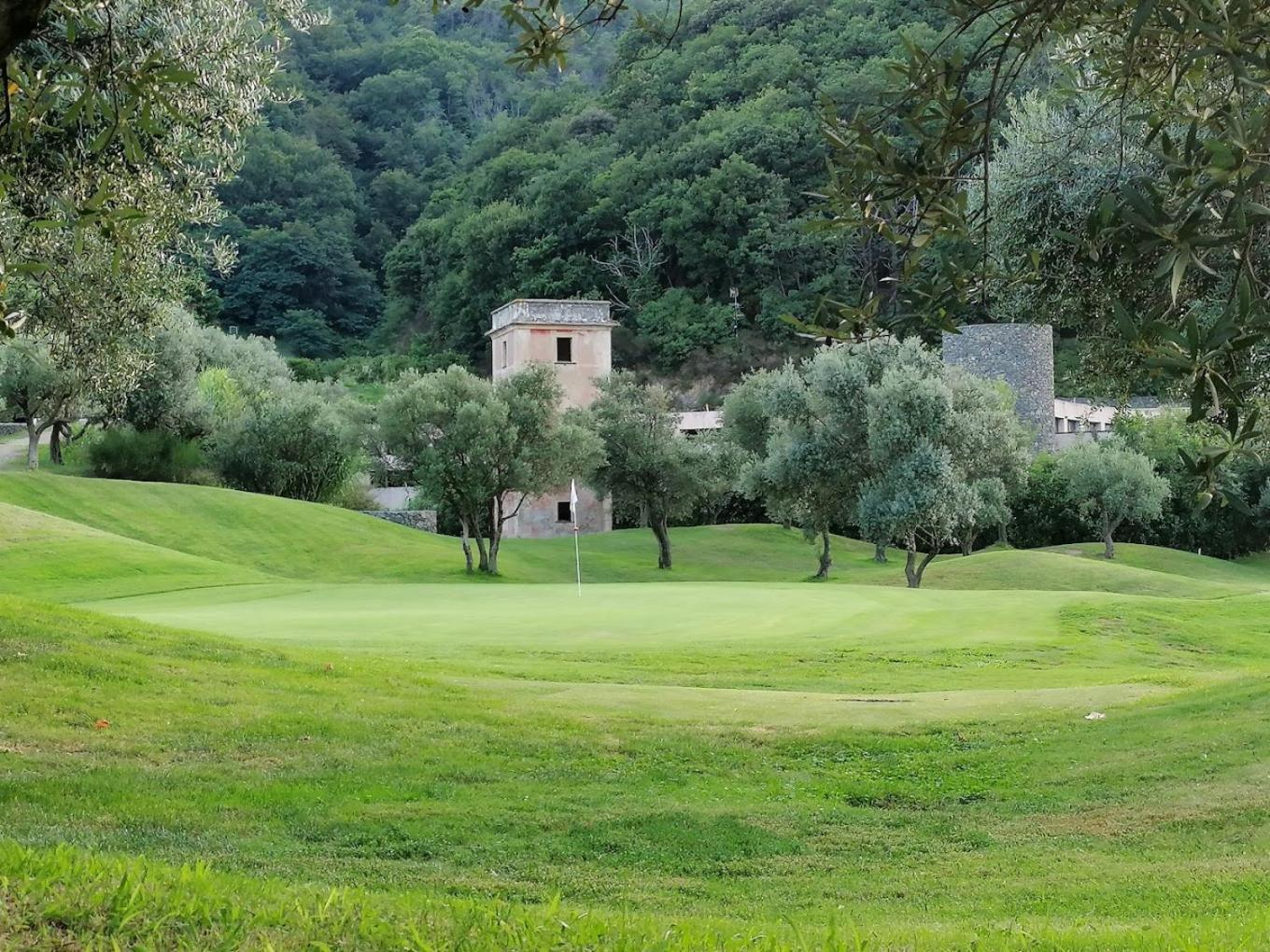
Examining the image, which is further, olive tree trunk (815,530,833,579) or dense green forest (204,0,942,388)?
dense green forest (204,0,942,388)

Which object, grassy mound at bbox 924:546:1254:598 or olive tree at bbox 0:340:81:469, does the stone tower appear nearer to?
olive tree at bbox 0:340:81:469

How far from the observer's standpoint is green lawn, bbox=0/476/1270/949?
16.3 ft

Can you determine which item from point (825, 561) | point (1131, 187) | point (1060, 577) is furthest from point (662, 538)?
point (1131, 187)

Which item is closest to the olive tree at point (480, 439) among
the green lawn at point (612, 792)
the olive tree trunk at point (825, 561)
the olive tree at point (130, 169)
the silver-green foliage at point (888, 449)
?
the silver-green foliage at point (888, 449)

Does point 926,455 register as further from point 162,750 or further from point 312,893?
point 312,893

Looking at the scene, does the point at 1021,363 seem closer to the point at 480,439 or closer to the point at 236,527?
the point at 480,439

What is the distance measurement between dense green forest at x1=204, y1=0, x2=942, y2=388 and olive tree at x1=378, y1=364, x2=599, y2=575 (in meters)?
32.6

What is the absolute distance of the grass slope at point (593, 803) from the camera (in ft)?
17.0

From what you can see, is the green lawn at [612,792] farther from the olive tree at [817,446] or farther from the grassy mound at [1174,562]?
the grassy mound at [1174,562]

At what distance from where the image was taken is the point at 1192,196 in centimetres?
397

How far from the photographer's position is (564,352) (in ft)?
213

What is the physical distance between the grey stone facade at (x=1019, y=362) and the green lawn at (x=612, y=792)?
42822 millimetres

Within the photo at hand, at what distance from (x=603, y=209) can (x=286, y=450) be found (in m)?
38.9

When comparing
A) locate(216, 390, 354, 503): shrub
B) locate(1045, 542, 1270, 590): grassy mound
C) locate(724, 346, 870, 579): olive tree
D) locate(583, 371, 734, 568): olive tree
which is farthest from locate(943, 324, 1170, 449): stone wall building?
locate(216, 390, 354, 503): shrub
